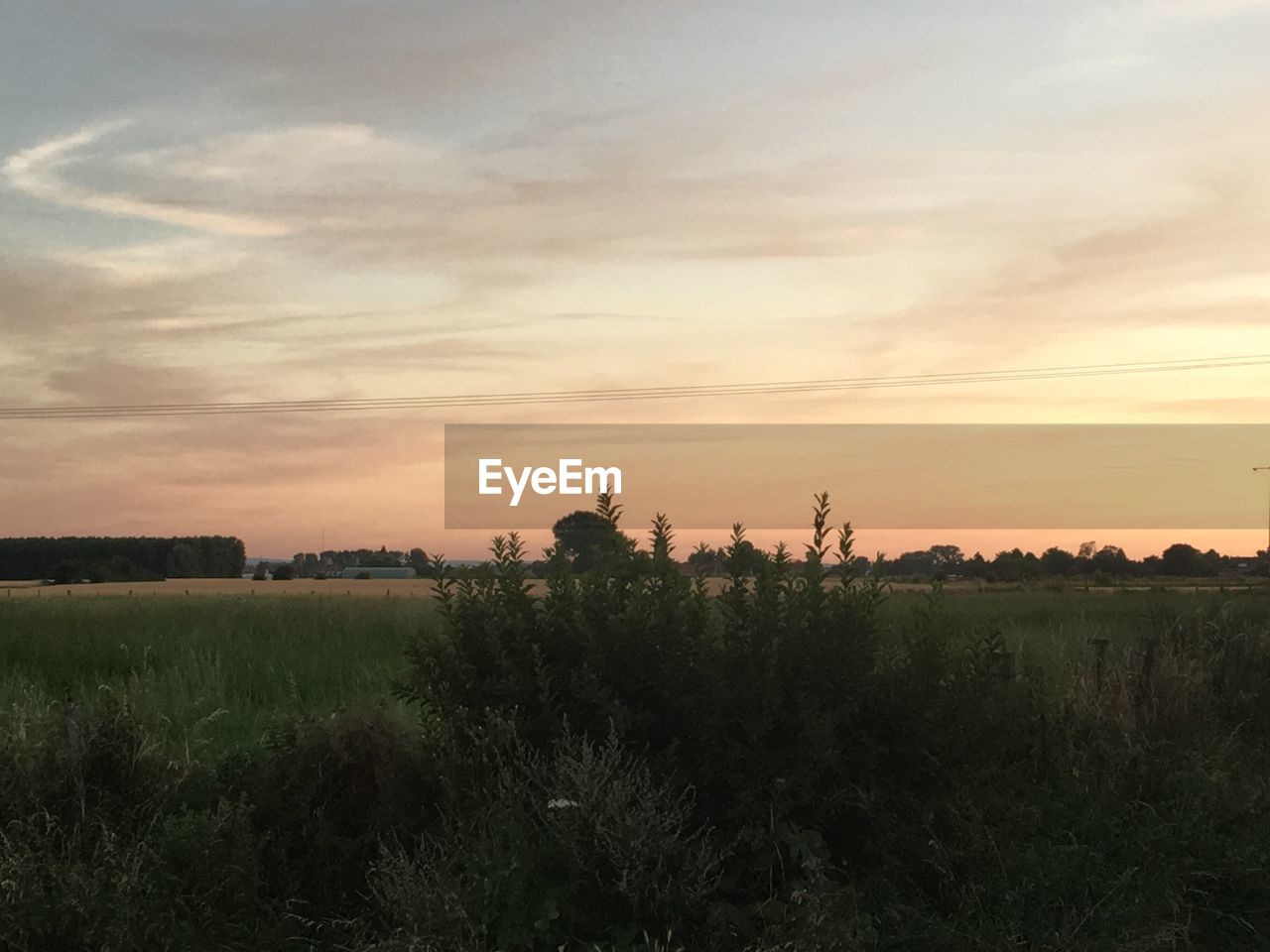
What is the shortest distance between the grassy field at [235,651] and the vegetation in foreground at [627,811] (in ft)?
2.75

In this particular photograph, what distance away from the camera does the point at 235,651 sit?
1805cm

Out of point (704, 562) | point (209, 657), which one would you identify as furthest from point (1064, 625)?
point (704, 562)

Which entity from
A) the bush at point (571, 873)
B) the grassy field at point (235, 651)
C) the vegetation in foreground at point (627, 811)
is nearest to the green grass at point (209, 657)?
the grassy field at point (235, 651)

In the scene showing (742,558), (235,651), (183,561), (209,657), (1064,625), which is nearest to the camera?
(742,558)

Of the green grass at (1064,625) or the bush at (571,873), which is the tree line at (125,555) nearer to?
the green grass at (1064,625)

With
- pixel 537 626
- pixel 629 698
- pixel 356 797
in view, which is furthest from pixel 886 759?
pixel 356 797

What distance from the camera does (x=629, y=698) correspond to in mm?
6625

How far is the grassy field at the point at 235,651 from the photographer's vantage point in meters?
11.3

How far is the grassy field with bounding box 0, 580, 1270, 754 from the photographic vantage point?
37.2ft

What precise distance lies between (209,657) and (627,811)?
40.3ft

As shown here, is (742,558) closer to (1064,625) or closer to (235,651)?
(235,651)

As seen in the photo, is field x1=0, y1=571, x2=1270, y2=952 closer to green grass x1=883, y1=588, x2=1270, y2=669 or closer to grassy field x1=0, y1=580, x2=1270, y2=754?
grassy field x1=0, y1=580, x2=1270, y2=754

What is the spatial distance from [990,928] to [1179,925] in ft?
3.74

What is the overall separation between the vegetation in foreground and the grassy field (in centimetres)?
84
